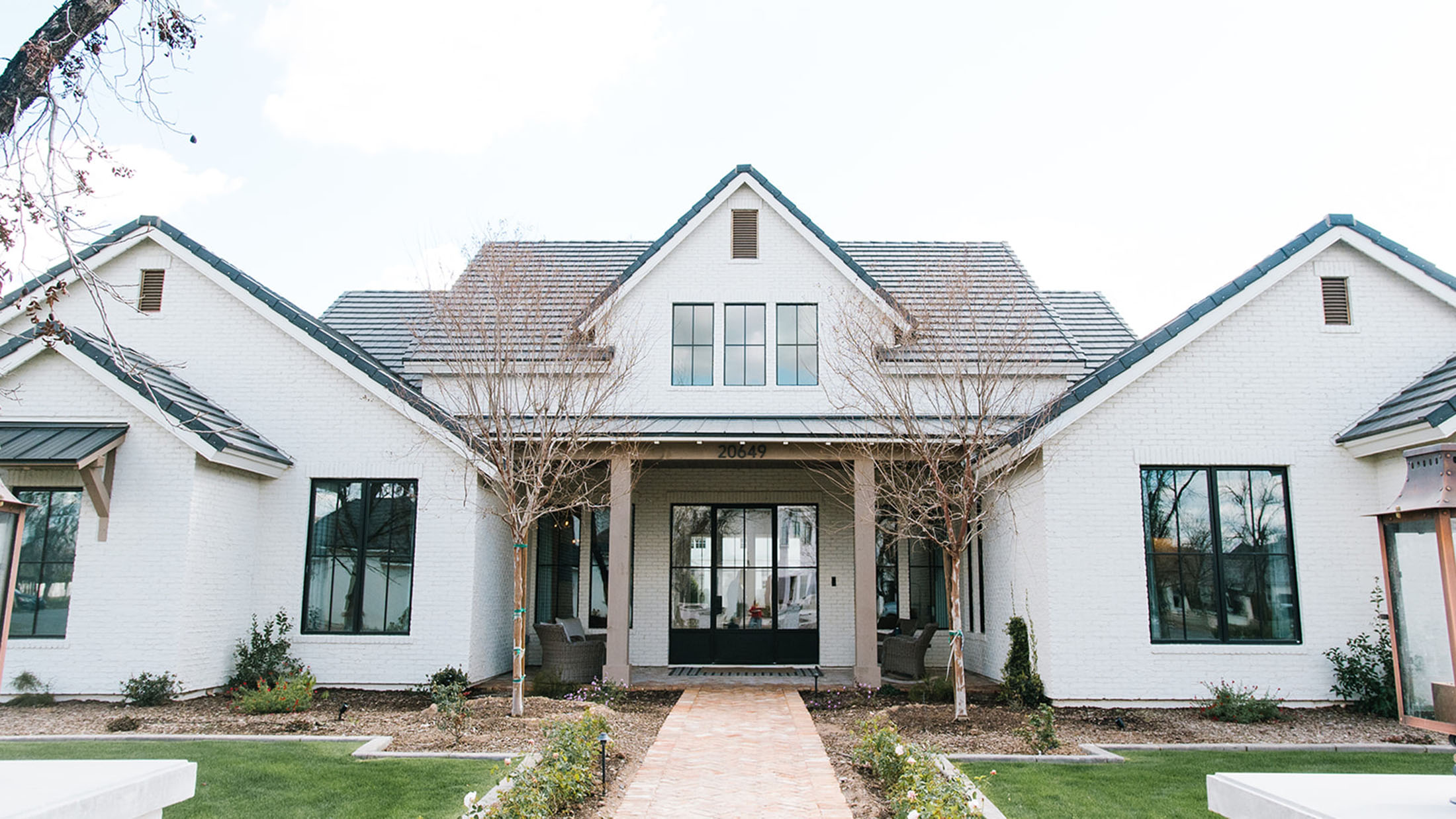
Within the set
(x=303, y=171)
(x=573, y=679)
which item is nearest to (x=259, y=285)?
(x=303, y=171)

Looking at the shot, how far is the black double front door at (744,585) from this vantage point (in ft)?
52.5

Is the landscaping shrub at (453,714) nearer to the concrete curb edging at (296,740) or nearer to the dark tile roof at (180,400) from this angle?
the concrete curb edging at (296,740)

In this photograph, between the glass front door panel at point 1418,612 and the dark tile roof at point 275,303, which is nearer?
the glass front door panel at point 1418,612

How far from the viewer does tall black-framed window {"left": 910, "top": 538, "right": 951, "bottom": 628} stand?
639 inches

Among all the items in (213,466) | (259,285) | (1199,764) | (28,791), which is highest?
(259,285)

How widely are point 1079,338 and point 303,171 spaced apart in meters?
14.2

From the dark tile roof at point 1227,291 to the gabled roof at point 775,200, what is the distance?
407 centimetres

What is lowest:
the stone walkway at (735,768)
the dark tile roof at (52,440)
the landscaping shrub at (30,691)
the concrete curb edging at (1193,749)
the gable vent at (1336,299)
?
the stone walkway at (735,768)

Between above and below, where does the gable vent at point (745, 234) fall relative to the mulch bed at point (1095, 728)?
above

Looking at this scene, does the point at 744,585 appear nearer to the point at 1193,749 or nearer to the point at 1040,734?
the point at 1040,734

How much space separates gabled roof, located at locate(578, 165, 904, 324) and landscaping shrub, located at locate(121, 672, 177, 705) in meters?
8.13

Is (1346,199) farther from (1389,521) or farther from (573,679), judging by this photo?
(573,679)

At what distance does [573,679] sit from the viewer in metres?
13.7

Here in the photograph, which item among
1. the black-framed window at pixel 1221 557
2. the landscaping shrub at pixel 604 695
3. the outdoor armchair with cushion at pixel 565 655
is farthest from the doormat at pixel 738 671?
the black-framed window at pixel 1221 557
